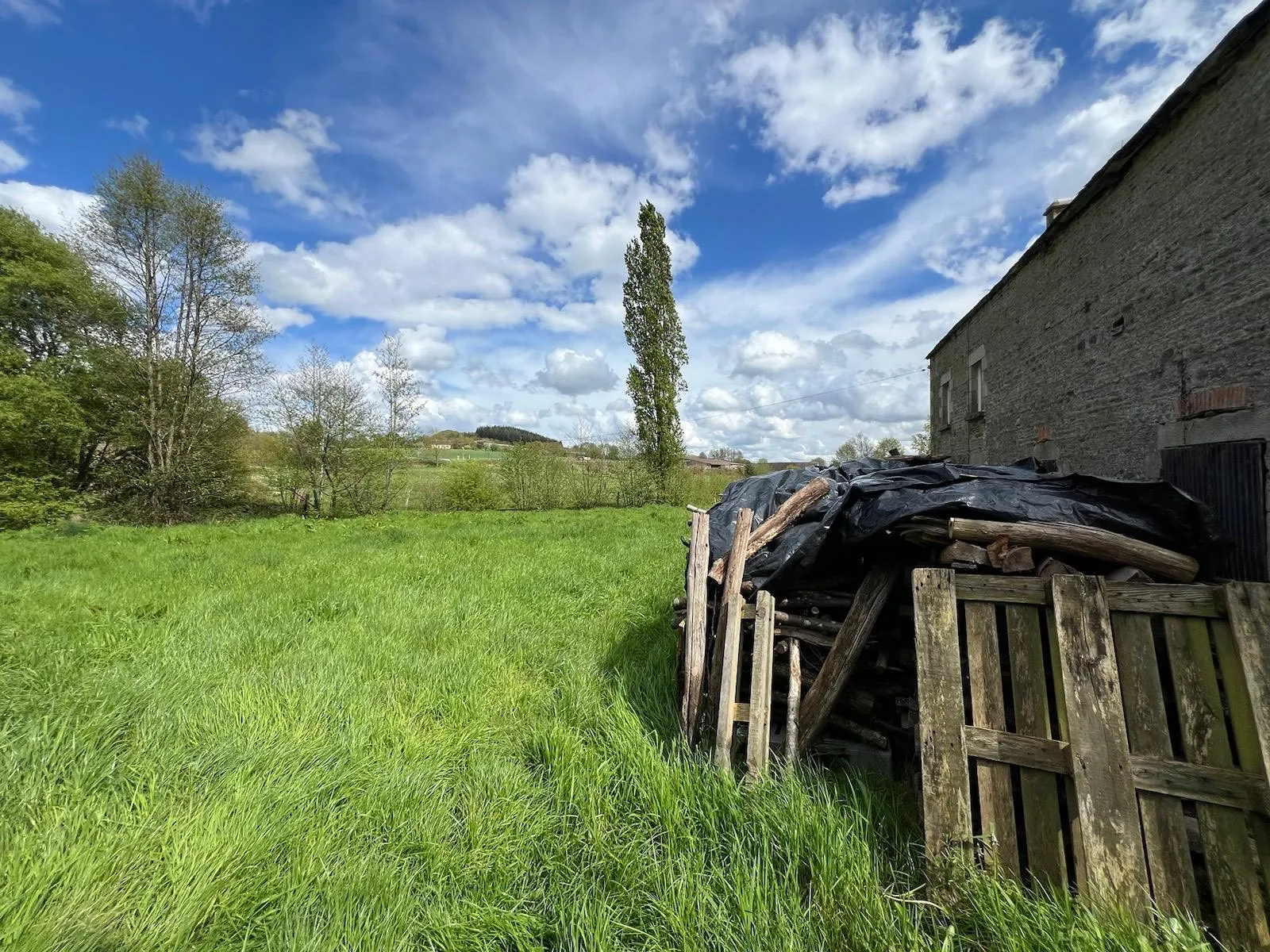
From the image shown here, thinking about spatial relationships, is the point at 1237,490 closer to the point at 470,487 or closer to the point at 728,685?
the point at 728,685

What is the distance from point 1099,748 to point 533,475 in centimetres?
2462

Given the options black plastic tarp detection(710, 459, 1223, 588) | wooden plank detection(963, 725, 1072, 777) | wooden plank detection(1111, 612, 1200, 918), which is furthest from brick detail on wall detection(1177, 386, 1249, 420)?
wooden plank detection(963, 725, 1072, 777)

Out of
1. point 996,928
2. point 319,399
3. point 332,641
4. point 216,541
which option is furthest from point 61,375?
point 996,928

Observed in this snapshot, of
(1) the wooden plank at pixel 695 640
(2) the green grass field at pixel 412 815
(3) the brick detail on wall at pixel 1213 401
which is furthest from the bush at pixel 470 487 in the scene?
(3) the brick detail on wall at pixel 1213 401

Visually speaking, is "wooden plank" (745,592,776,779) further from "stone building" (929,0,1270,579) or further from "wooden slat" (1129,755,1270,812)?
"stone building" (929,0,1270,579)

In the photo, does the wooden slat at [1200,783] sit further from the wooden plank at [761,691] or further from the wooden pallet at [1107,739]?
the wooden plank at [761,691]

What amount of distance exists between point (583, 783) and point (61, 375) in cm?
2269

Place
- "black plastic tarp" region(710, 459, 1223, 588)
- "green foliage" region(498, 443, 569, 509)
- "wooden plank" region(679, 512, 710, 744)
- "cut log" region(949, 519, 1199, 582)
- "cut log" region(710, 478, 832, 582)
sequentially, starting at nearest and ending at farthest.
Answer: "cut log" region(949, 519, 1199, 582), "black plastic tarp" region(710, 459, 1223, 588), "wooden plank" region(679, 512, 710, 744), "cut log" region(710, 478, 832, 582), "green foliage" region(498, 443, 569, 509)

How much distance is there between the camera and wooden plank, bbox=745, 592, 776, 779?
2793 mm

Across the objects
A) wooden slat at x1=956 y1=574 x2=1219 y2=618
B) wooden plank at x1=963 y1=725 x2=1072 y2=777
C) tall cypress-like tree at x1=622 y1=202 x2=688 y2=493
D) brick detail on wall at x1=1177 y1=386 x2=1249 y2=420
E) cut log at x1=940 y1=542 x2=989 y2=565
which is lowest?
wooden plank at x1=963 y1=725 x2=1072 y2=777

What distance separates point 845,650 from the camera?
9.54 feet

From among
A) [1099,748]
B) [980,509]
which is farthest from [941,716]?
[980,509]

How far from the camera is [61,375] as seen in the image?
15469mm

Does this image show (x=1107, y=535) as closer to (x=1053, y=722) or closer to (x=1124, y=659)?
(x=1124, y=659)
